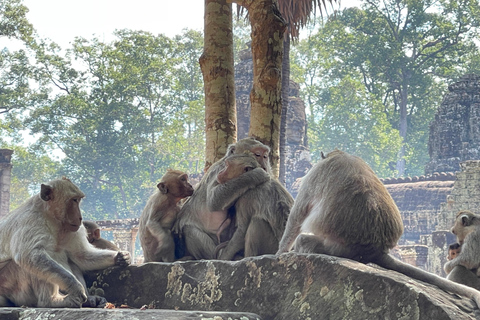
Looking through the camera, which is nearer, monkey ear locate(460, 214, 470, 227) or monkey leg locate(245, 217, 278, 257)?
monkey leg locate(245, 217, 278, 257)

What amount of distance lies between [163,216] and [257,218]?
89 centimetres

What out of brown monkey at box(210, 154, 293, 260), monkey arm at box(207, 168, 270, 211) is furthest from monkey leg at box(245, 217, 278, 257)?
monkey arm at box(207, 168, 270, 211)

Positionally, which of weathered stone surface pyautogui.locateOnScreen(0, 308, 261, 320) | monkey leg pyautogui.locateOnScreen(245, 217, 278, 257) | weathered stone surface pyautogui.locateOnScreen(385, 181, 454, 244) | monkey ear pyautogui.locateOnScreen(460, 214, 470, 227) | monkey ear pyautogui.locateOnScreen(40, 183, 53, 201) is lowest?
weathered stone surface pyautogui.locateOnScreen(385, 181, 454, 244)

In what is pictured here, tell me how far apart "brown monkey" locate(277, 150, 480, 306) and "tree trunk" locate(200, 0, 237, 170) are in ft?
8.70

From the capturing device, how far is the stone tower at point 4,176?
2572cm

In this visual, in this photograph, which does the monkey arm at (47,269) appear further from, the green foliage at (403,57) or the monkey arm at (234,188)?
the green foliage at (403,57)

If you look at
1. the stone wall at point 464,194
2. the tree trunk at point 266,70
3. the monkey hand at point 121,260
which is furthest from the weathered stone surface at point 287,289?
the stone wall at point 464,194

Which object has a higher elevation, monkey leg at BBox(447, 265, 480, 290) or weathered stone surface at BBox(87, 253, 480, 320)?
weathered stone surface at BBox(87, 253, 480, 320)

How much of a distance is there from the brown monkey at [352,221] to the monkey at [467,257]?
3.58 ft

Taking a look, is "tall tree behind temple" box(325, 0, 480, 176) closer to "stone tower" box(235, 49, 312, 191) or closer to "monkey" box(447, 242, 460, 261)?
"stone tower" box(235, 49, 312, 191)

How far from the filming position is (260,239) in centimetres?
467

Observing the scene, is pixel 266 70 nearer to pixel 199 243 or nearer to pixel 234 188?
pixel 234 188

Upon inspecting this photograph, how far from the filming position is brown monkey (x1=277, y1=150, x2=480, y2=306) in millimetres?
3889

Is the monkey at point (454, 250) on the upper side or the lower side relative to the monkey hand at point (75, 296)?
upper
